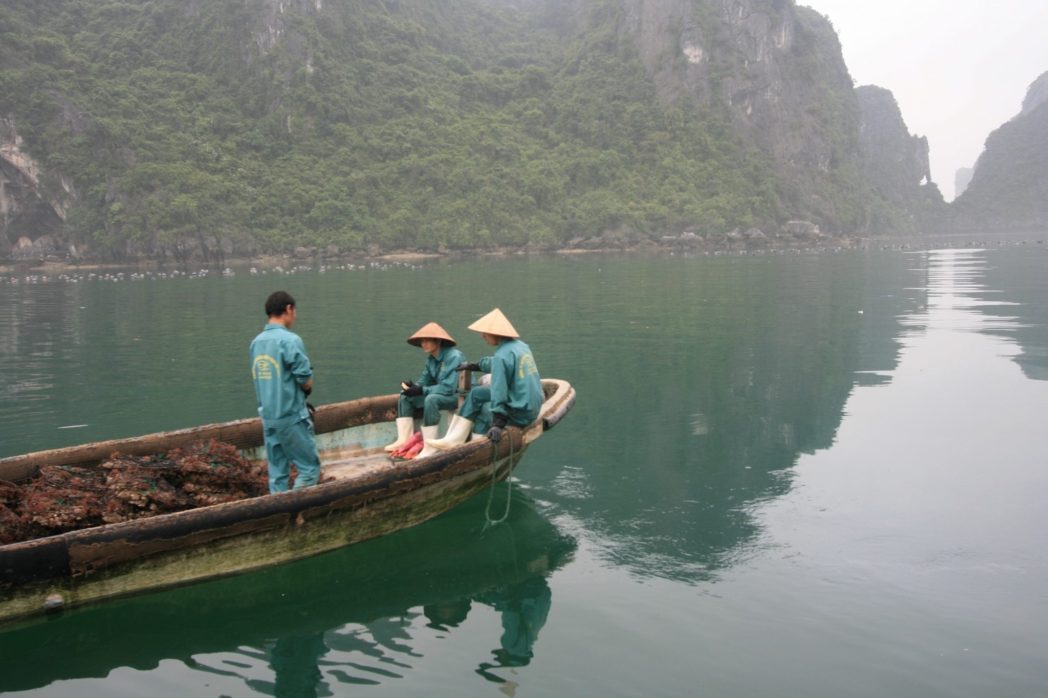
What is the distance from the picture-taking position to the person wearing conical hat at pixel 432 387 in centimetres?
741

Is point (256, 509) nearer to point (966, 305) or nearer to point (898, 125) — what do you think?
point (966, 305)

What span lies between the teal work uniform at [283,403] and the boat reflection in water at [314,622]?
701 mm

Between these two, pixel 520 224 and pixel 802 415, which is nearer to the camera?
pixel 802 415

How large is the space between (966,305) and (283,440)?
21.8 metres

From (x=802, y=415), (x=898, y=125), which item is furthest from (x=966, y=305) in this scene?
(x=898, y=125)

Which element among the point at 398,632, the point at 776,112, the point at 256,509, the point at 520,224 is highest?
the point at 776,112

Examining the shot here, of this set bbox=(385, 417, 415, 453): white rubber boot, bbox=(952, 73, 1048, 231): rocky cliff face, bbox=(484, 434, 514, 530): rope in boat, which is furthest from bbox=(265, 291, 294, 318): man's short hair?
bbox=(952, 73, 1048, 231): rocky cliff face

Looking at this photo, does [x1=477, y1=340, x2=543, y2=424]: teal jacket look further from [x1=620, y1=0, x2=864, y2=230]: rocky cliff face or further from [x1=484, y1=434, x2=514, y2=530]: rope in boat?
[x1=620, y1=0, x2=864, y2=230]: rocky cliff face

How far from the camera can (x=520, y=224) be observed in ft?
257

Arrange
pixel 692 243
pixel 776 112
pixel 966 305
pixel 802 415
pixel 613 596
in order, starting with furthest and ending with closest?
pixel 776 112, pixel 692 243, pixel 966 305, pixel 802 415, pixel 613 596

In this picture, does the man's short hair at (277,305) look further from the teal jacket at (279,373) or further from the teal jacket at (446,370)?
the teal jacket at (446,370)

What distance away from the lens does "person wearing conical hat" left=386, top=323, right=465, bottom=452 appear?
741 centimetres

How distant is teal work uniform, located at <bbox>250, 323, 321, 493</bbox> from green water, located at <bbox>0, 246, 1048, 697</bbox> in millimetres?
734

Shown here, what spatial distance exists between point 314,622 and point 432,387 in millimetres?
2749
